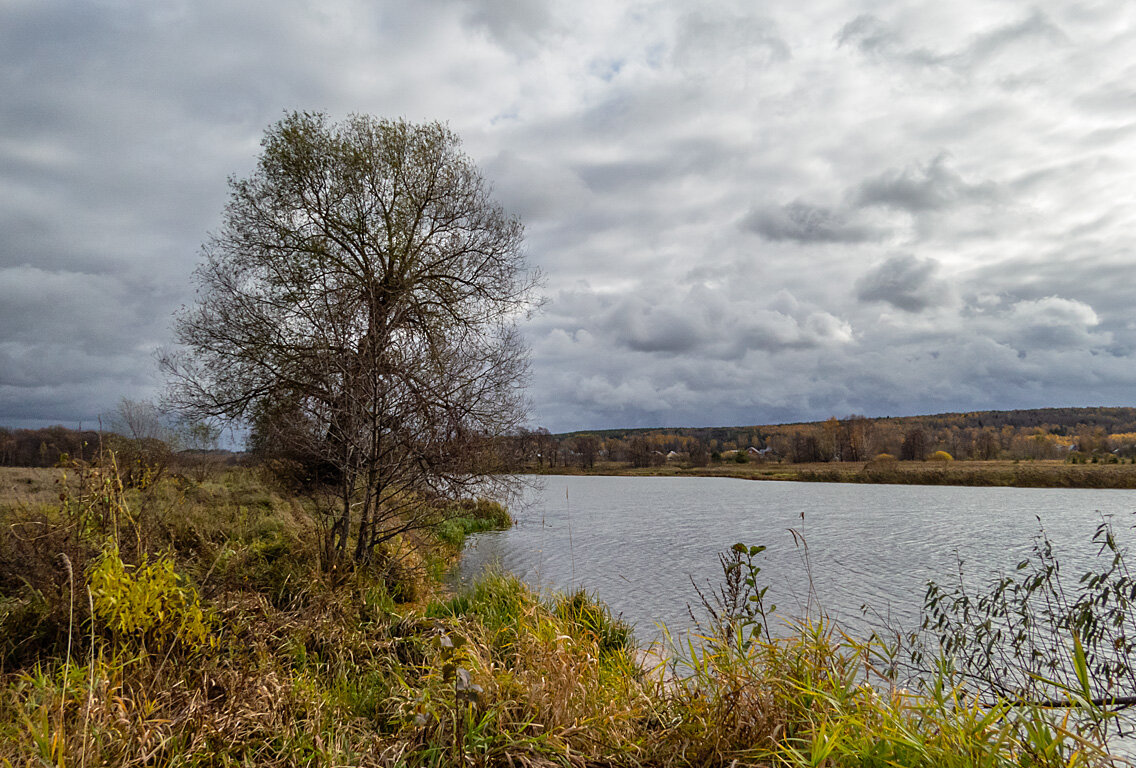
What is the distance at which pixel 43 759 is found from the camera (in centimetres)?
245

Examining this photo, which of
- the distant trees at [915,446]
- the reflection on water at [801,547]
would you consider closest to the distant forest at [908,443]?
the distant trees at [915,446]

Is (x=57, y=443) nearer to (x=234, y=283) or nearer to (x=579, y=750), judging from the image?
(x=234, y=283)

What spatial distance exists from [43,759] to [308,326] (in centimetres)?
1226

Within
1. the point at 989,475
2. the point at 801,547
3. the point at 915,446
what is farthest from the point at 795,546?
the point at 915,446

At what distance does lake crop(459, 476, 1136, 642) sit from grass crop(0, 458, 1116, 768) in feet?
2.86

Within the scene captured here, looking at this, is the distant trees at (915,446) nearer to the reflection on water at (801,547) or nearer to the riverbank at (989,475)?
the riverbank at (989,475)

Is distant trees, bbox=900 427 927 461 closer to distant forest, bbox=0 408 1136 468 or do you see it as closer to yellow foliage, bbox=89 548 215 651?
distant forest, bbox=0 408 1136 468

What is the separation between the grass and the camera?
274cm

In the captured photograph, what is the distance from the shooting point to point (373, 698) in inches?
167

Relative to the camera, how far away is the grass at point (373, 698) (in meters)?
2.74

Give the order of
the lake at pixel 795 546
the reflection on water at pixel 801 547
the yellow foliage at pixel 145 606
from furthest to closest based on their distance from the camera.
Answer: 1. the lake at pixel 795 546
2. the reflection on water at pixel 801 547
3. the yellow foliage at pixel 145 606

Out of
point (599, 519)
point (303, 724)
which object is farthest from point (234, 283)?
point (599, 519)

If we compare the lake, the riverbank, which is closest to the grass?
the lake

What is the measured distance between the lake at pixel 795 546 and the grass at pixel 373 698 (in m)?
0.87
